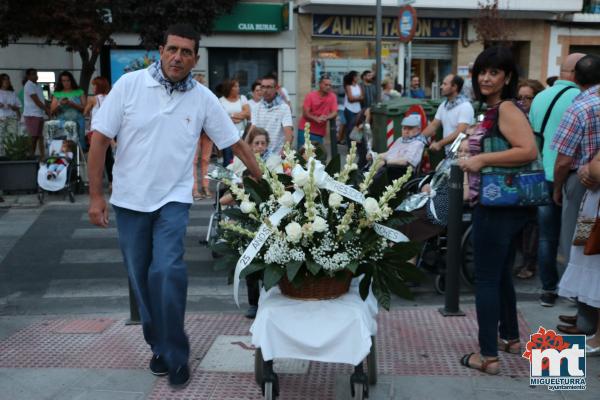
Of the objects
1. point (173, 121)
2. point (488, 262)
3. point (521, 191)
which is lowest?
point (488, 262)

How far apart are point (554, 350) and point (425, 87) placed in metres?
17.5

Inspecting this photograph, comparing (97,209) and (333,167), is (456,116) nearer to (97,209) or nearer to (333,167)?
(333,167)

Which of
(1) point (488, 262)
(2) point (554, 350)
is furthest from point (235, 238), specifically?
(2) point (554, 350)

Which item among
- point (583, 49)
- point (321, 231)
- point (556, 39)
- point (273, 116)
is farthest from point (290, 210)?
point (583, 49)

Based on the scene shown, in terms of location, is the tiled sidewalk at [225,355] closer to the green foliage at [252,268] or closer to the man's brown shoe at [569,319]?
the man's brown shoe at [569,319]

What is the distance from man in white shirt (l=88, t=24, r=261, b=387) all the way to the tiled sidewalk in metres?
0.30

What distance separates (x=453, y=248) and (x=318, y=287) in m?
1.99

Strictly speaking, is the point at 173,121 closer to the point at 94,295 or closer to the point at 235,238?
the point at 235,238

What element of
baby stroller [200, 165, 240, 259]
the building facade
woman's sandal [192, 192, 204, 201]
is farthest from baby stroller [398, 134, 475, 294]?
the building facade

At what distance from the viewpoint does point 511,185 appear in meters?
3.87

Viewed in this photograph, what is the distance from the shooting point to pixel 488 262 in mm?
4023

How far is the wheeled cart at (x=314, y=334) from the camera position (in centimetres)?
349

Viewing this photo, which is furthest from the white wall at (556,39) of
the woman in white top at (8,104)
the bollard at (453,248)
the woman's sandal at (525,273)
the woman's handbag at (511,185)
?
the woman's handbag at (511,185)

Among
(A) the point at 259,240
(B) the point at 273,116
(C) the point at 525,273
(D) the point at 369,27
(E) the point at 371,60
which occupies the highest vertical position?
(D) the point at 369,27
